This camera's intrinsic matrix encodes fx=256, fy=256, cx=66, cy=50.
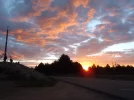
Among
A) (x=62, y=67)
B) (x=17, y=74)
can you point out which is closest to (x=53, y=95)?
(x=17, y=74)

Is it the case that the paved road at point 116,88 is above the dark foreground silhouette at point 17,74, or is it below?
below

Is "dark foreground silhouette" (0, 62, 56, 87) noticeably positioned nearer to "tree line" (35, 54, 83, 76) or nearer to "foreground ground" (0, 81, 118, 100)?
"foreground ground" (0, 81, 118, 100)

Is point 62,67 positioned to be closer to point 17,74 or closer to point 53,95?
point 17,74

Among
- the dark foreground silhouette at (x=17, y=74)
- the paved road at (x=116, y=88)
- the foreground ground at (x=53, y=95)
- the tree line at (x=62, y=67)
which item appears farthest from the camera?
the tree line at (x=62, y=67)

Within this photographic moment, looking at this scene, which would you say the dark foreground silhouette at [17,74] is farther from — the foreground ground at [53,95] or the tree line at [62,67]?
the tree line at [62,67]

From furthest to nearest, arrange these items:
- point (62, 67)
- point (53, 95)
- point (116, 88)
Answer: point (62, 67), point (116, 88), point (53, 95)

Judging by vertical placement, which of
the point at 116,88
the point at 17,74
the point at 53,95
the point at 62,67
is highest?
the point at 62,67

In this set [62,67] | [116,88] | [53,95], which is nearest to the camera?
[53,95]

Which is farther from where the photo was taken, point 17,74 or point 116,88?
point 17,74

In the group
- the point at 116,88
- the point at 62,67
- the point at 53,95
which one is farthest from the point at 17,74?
the point at 62,67

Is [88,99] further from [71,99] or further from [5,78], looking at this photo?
[5,78]

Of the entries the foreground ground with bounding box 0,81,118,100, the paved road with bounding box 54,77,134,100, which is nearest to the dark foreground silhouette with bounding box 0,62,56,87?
the paved road with bounding box 54,77,134,100

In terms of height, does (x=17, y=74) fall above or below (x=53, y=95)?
above


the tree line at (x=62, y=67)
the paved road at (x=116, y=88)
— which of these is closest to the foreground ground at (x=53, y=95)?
the paved road at (x=116, y=88)
